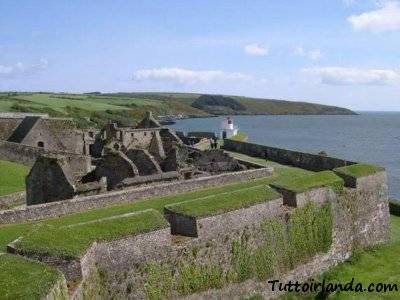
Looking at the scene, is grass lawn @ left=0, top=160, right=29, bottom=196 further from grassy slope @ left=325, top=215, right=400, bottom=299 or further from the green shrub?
grassy slope @ left=325, top=215, right=400, bottom=299

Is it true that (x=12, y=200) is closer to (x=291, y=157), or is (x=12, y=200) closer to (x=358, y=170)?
(x=291, y=157)

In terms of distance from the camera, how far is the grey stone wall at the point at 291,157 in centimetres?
3178

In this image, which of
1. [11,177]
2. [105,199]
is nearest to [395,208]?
[105,199]

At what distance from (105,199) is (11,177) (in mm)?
16952

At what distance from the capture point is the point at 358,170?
25.7 meters

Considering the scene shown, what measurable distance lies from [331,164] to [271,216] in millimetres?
12933

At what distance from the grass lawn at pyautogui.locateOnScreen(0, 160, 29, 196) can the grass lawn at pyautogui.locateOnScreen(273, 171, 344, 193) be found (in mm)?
17868

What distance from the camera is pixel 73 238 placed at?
538 inches

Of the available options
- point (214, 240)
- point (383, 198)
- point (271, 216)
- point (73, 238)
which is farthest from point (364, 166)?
point (73, 238)

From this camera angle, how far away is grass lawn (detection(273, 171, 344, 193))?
850 inches

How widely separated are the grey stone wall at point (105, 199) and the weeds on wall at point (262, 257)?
5936 mm

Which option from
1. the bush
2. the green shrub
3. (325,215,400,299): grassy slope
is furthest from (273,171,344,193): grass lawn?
the bush

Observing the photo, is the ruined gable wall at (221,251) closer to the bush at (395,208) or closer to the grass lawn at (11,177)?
the bush at (395,208)

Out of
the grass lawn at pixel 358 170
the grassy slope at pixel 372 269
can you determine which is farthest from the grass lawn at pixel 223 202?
the grass lawn at pixel 358 170
